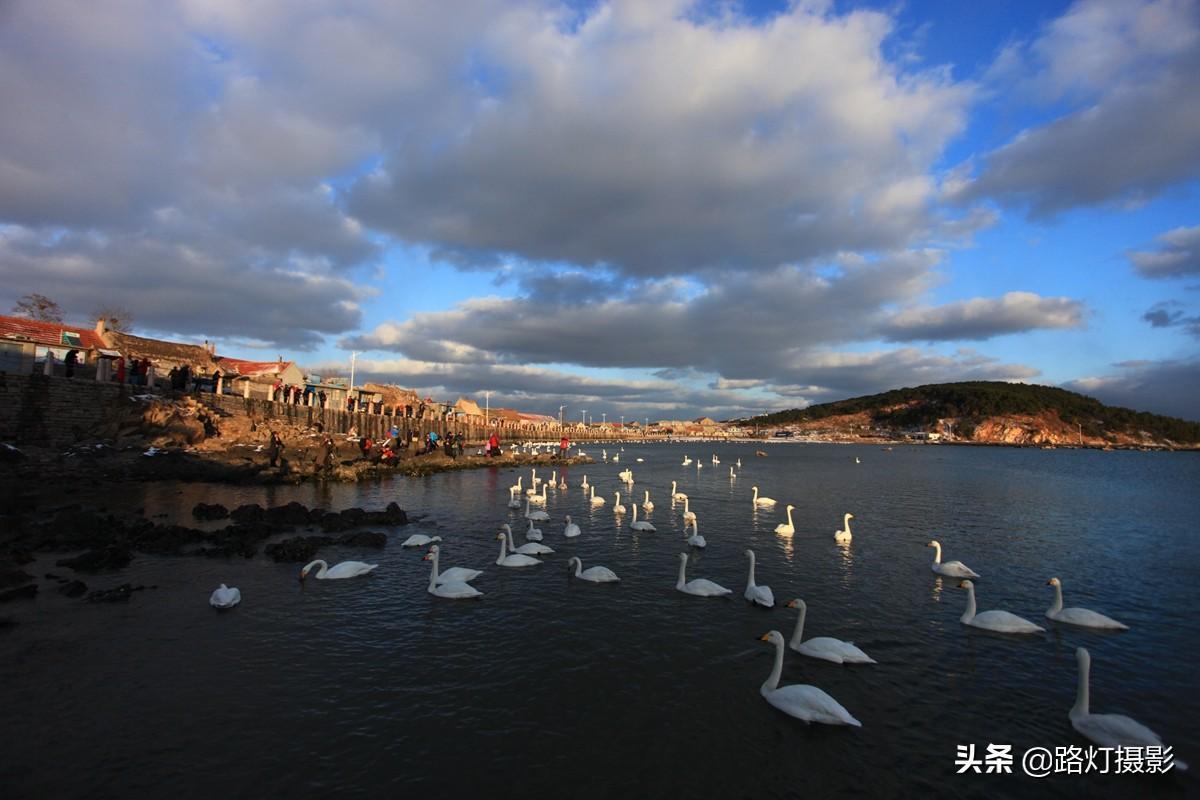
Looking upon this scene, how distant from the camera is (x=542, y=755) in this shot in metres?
7.14

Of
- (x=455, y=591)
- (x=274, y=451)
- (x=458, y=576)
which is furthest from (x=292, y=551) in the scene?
(x=274, y=451)

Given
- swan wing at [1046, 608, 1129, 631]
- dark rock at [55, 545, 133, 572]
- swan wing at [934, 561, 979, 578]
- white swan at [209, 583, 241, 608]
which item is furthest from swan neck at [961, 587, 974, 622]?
dark rock at [55, 545, 133, 572]

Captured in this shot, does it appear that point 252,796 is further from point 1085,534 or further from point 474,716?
point 1085,534

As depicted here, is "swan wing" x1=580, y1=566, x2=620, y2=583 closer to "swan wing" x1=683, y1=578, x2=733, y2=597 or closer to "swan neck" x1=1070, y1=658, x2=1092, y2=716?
"swan wing" x1=683, y1=578, x2=733, y2=597

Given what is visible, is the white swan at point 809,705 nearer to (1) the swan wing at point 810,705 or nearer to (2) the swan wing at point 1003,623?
(1) the swan wing at point 810,705

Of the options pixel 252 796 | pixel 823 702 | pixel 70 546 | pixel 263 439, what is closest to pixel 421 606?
pixel 252 796

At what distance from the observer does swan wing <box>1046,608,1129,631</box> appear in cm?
1187

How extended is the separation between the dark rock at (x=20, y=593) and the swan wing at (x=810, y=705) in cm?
1559

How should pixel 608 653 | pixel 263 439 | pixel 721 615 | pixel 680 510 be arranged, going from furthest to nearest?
pixel 263 439 → pixel 680 510 → pixel 721 615 → pixel 608 653

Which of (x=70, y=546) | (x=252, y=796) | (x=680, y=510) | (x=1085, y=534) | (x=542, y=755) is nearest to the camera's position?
(x=252, y=796)

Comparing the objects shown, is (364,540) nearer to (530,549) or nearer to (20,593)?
(530,549)

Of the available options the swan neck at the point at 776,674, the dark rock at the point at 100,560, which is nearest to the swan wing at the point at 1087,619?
the swan neck at the point at 776,674

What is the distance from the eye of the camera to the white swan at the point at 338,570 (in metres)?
14.1

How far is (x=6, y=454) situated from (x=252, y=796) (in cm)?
3023
